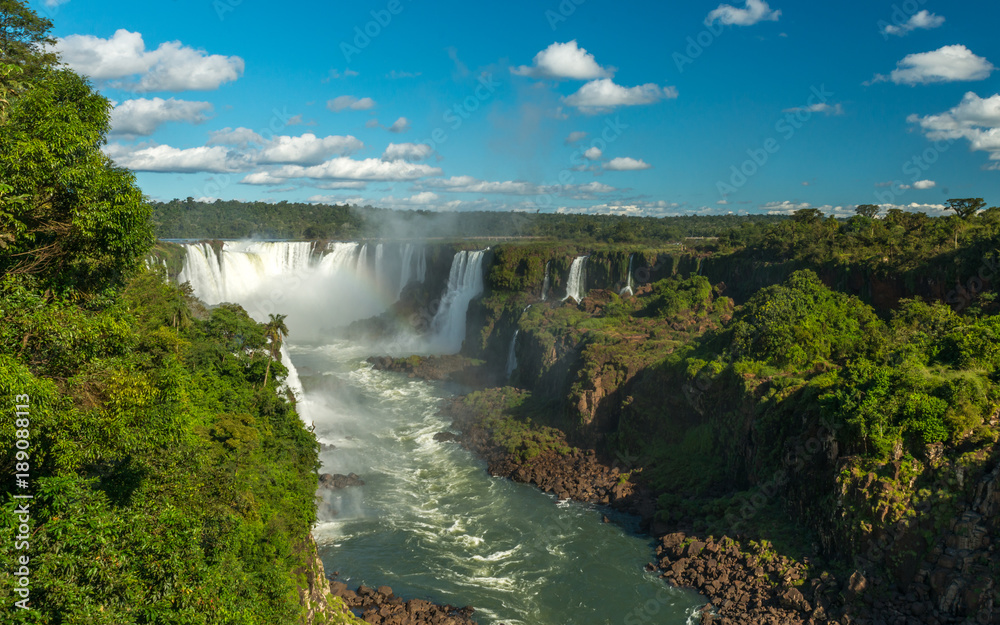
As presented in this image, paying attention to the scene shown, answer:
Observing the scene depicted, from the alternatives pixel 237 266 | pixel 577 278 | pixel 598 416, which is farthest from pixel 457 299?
pixel 598 416

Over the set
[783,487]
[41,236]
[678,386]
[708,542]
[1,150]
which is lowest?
[708,542]

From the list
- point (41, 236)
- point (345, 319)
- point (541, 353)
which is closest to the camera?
point (41, 236)

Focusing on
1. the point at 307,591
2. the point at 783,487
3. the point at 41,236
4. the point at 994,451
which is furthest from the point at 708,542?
the point at 41,236

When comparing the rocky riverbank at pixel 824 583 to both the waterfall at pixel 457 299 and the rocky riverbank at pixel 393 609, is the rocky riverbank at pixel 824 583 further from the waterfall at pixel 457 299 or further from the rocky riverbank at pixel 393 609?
the waterfall at pixel 457 299

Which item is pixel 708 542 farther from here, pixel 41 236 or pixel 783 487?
pixel 41 236

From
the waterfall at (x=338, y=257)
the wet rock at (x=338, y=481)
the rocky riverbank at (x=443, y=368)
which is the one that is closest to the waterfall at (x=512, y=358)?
the rocky riverbank at (x=443, y=368)

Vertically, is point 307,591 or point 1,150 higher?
point 1,150
